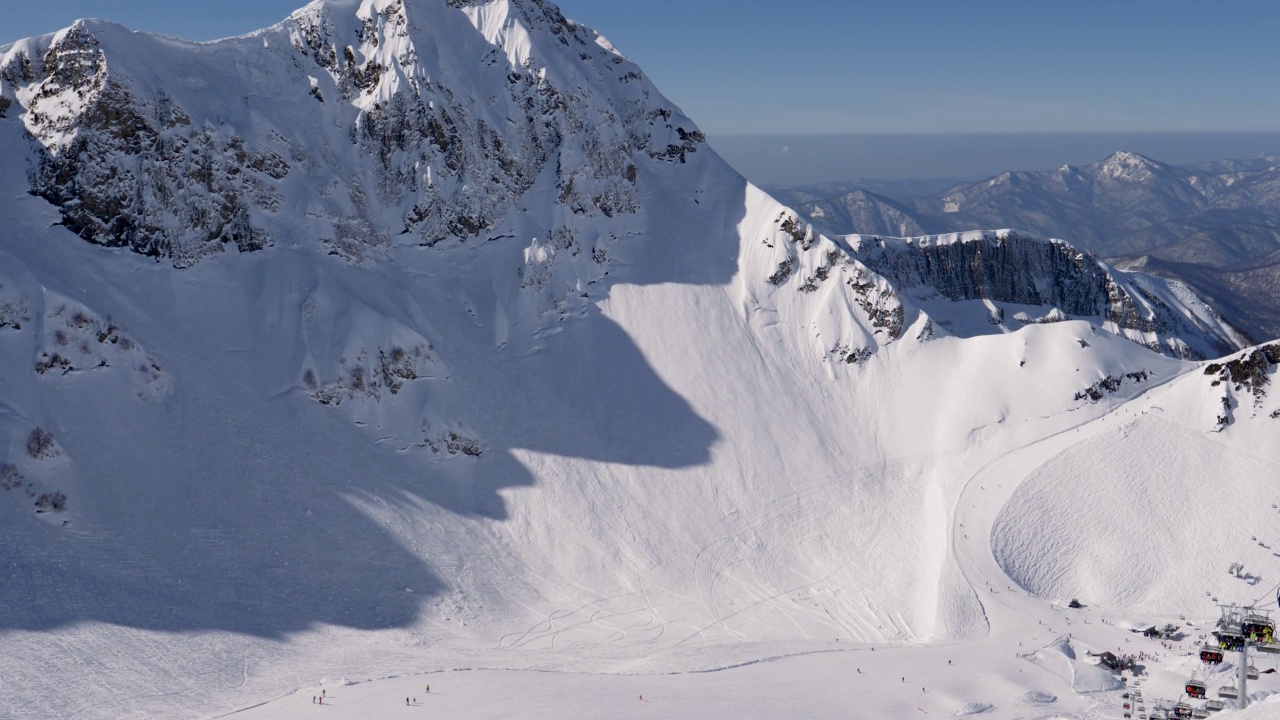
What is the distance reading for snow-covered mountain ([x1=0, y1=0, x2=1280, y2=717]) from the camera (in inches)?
2798

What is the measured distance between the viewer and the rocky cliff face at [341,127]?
9006 cm

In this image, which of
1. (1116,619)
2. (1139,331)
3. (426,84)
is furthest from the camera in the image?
(1139,331)

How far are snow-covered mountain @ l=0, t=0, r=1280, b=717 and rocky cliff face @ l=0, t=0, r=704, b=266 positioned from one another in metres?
0.42

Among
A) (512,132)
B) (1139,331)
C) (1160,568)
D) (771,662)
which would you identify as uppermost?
(512,132)

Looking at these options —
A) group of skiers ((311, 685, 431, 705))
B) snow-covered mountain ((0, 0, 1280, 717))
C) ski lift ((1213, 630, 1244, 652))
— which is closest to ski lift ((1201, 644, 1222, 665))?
ski lift ((1213, 630, 1244, 652))

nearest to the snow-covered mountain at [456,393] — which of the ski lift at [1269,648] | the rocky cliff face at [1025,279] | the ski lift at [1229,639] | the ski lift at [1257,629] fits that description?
the rocky cliff face at [1025,279]

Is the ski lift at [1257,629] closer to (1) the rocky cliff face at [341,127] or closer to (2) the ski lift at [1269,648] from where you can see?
(2) the ski lift at [1269,648]

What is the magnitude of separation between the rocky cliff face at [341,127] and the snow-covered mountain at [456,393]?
0.42m

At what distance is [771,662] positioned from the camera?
2643 inches

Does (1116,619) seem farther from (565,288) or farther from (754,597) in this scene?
(565,288)

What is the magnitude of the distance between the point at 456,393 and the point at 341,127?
1472 inches

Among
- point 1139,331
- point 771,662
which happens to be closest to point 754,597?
point 771,662

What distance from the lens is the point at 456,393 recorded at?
93312mm

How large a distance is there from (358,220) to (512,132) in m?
23.0
